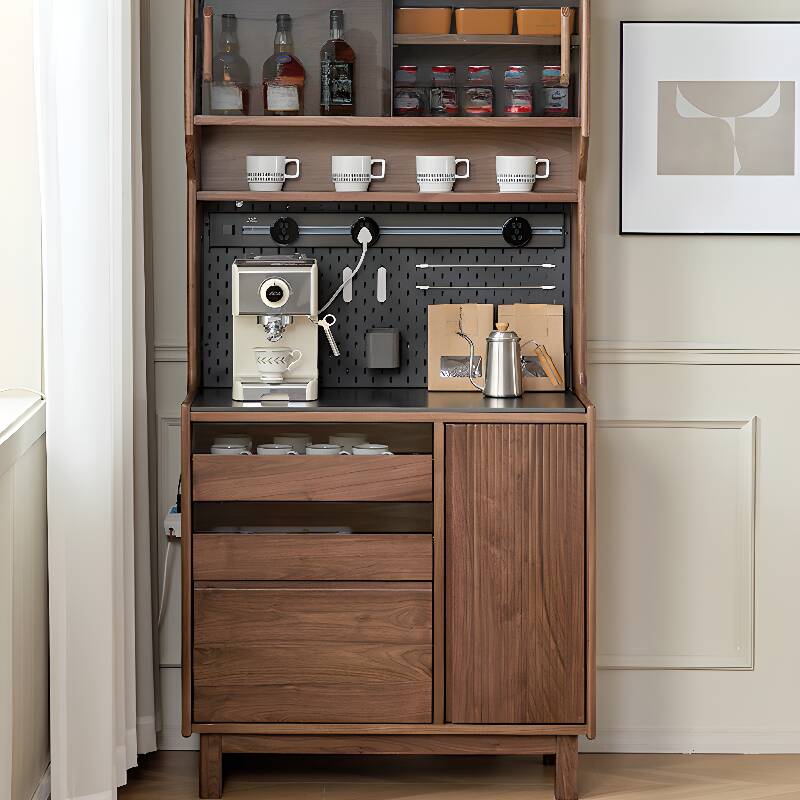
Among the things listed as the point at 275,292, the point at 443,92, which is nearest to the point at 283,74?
the point at 443,92

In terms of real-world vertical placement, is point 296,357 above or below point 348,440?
above

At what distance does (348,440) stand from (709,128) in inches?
49.7

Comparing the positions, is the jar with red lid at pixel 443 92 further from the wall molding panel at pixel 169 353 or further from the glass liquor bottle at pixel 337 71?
the wall molding panel at pixel 169 353

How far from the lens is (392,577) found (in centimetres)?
245

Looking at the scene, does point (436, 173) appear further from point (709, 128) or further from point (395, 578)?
point (395, 578)

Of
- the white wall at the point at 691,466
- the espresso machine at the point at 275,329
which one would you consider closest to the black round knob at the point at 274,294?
the espresso machine at the point at 275,329

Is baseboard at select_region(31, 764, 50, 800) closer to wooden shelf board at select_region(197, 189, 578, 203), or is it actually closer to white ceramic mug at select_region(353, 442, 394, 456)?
white ceramic mug at select_region(353, 442, 394, 456)

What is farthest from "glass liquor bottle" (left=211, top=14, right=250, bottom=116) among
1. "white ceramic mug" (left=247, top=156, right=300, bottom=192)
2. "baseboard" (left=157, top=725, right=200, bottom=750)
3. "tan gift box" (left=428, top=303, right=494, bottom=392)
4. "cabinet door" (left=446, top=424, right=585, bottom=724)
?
"baseboard" (left=157, top=725, right=200, bottom=750)

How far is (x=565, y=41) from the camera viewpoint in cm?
255

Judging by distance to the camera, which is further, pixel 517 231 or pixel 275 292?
pixel 517 231

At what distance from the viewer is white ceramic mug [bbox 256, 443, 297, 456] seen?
7.97 feet

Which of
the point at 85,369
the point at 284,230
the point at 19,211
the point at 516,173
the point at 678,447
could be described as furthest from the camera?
the point at 678,447

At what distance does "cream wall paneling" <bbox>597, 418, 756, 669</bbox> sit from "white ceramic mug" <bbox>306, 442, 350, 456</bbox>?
0.79 metres

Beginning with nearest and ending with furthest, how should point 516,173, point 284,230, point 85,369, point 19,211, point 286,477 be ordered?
point 85,369, point 19,211, point 286,477, point 516,173, point 284,230
